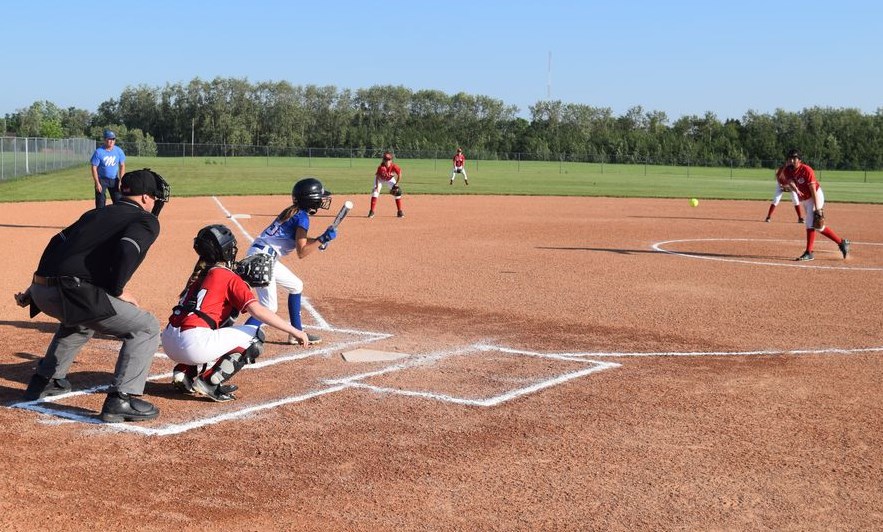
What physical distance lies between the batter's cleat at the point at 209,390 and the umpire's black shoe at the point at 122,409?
1.78ft

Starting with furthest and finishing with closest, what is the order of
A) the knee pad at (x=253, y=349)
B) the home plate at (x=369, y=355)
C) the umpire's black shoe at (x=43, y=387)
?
the home plate at (x=369, y=355)
the knee pad at (x=253, y=349)
the umpire's black shoe at (x=43, y=387)

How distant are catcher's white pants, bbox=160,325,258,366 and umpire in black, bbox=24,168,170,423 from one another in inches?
10.2

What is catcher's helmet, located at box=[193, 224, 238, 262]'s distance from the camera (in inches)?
285

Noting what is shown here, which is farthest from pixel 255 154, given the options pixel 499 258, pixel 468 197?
pixel 499 258

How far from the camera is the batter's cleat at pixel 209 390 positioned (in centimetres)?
737

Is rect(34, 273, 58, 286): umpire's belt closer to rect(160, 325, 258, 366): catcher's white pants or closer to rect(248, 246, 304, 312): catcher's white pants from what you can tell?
rect(160, 325, 258, 366): catcher's white pants

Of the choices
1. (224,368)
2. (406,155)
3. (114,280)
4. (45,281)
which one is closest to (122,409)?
(224,368)

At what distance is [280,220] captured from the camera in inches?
382

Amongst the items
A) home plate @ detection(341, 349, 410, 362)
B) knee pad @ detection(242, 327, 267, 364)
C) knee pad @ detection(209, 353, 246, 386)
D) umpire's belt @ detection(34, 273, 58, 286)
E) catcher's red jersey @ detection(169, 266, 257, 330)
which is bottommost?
home plate @ detection(341, 349, 410, 362)

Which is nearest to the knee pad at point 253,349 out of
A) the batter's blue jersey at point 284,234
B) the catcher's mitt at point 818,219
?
the batter's blue jersey at point 284,234

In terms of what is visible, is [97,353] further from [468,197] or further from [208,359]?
[468,197]

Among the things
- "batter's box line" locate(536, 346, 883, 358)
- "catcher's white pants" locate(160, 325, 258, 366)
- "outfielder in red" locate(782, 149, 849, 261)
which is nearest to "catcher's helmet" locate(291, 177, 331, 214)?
"catcher's white pants" locate(160, 325, 258, 366)

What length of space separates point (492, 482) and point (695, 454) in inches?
61.6

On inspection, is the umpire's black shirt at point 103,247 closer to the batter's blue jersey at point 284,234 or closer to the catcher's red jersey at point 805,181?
the batter's blue jersey at point 284,234
